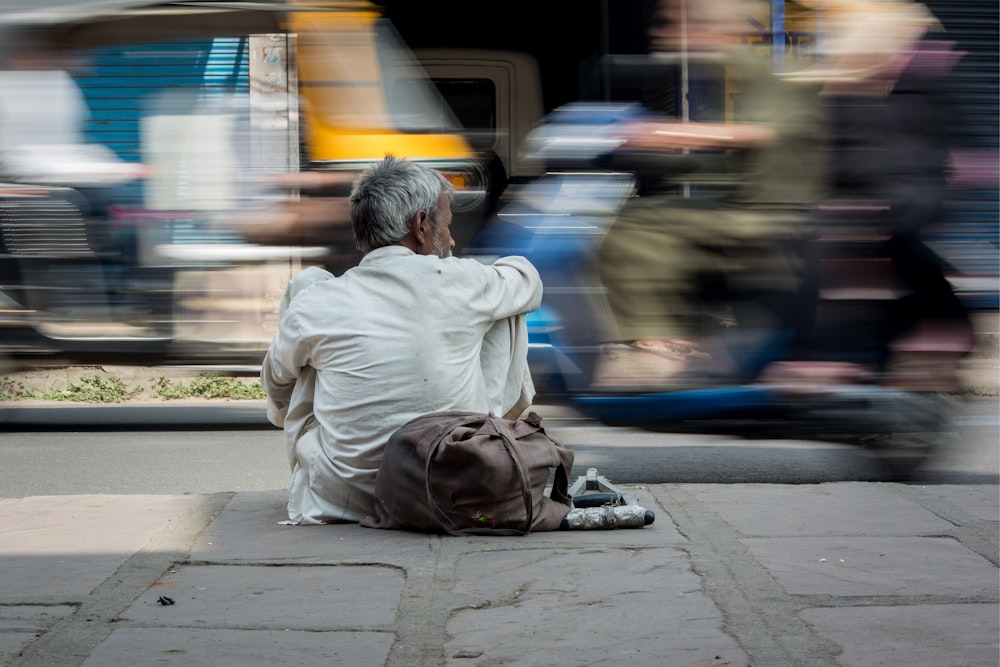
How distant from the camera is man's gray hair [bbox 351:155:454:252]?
134 inches

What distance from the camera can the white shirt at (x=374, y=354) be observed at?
3.30 m

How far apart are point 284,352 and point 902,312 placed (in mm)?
2607

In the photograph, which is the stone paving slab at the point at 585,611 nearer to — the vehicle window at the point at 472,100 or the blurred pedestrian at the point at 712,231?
the blurred pedestrian at the point at 712,231

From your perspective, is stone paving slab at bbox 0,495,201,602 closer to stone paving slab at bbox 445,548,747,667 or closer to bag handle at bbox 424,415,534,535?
bag handle at bbox 424,415,534,535

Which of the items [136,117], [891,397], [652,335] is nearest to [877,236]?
[891,397]

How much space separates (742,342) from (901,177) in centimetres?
85

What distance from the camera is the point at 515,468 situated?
3.04 meters

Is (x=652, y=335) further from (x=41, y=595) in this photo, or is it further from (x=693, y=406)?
(x=41, y=595)

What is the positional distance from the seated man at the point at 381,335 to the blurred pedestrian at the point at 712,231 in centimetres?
182

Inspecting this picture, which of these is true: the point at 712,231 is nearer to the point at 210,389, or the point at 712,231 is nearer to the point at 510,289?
the point at 510,289

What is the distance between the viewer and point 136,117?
22.3 ft

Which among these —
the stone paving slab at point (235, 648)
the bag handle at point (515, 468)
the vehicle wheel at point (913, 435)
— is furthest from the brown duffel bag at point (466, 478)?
the vehicle wheel at point (913, 435)

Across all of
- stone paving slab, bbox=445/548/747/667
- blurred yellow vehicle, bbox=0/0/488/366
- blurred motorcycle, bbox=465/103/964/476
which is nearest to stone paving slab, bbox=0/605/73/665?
stone paving slab, bbox=445/548/747/667

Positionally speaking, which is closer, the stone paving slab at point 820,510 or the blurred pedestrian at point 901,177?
the stone paving slab at point 820,510
